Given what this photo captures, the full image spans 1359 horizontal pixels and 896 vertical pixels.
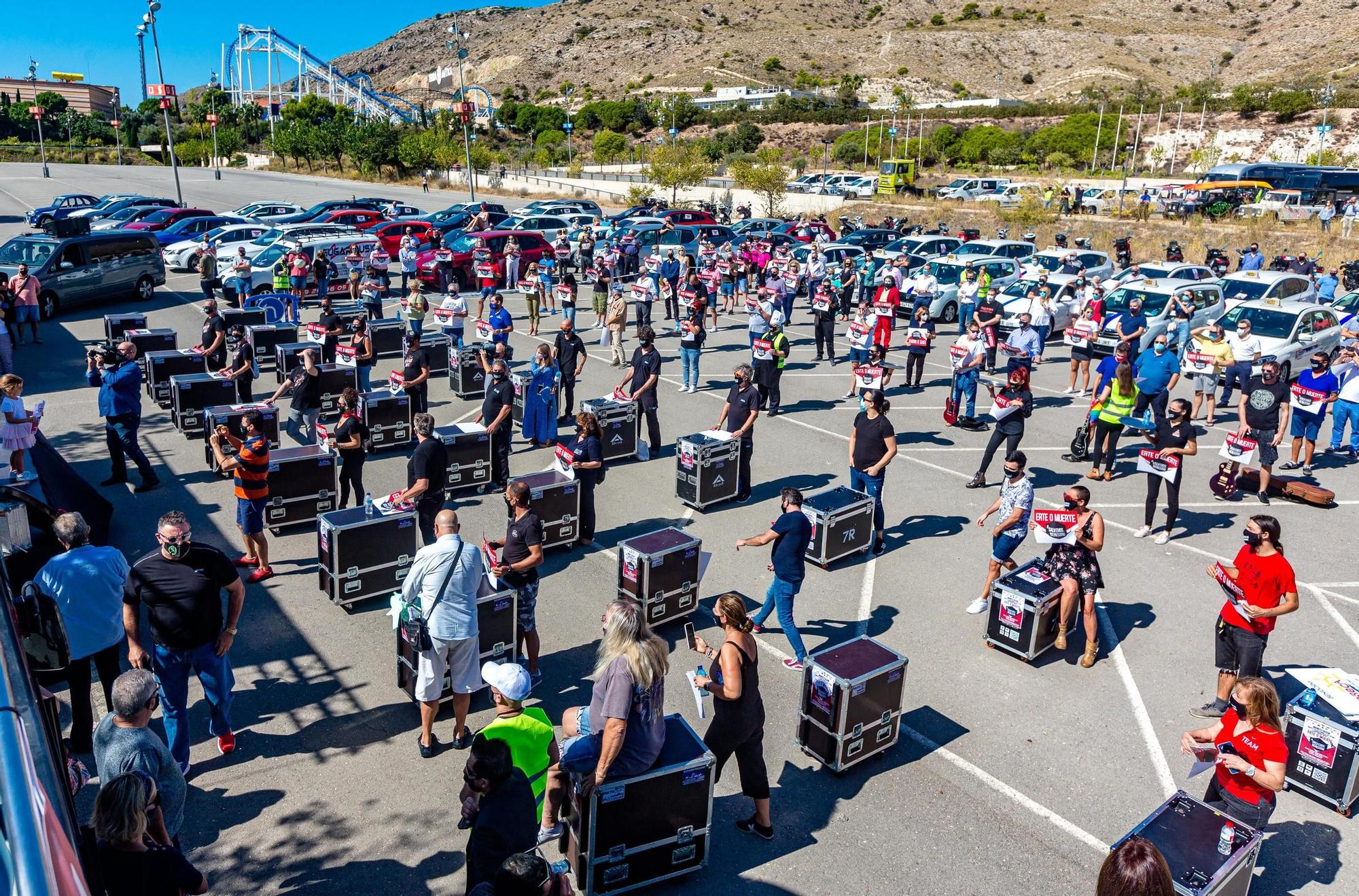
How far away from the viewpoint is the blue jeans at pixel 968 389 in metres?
15.8

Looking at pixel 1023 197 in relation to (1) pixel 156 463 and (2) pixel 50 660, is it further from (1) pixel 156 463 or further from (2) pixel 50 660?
(2) pixel 50 660

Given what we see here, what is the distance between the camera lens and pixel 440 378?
18953mm

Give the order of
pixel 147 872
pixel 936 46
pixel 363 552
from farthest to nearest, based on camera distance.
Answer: pixel 936 46 → pixel 363 552 → pixel 147 872

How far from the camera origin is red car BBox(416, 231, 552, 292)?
96.1 feet

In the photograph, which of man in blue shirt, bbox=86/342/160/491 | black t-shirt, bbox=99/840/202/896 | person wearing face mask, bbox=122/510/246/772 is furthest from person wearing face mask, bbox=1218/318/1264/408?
man in blue shirt, bbox=86/342/160/491

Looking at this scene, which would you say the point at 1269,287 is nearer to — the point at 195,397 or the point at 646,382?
the point at 646,382

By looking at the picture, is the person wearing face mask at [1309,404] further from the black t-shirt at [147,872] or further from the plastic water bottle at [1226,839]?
the black t-shirt at [147,872]

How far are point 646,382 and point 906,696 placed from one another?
681 centimetres

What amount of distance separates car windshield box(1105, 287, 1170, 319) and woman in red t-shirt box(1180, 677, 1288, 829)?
18081 millimetres

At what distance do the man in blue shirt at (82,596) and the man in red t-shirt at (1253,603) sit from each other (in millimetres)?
8419

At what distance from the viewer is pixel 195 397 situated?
15016mm

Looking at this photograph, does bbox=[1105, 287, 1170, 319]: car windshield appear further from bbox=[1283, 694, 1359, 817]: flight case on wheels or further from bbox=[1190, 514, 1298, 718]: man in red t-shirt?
bbox=[1283, 694, 1359, 817]: flight case on wheels

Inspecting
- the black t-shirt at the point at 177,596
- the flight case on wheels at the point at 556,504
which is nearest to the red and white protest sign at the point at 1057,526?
the flight case on wheels at the point at 556,504

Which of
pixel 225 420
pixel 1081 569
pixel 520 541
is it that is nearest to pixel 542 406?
pixel 225 420
